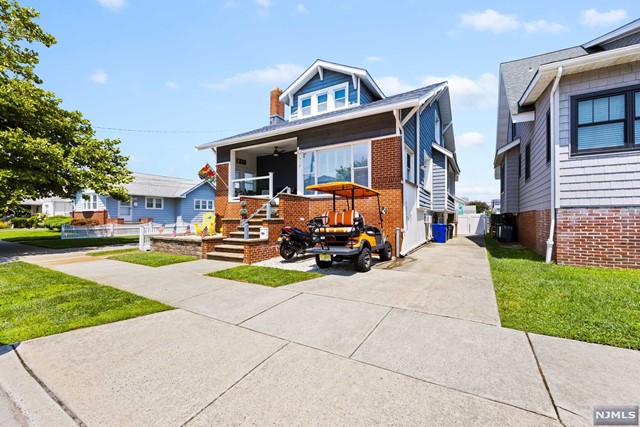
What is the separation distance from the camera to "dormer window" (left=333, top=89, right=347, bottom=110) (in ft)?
46.0

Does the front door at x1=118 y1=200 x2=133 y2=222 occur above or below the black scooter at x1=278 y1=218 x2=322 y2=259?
above

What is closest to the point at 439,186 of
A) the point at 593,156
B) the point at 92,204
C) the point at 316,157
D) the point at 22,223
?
the point at 316,157

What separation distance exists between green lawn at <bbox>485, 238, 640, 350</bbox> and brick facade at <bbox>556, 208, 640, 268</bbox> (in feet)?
1.31

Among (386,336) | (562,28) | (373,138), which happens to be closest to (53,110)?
(373,138)

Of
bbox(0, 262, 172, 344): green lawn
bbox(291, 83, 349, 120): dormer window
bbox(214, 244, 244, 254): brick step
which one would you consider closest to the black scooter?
bbox(214, 244, 244, 254): brick step

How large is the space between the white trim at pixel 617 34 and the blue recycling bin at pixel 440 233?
29.5 feet

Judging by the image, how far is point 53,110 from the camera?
521 inches

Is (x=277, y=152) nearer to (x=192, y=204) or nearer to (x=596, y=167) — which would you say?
(x=596, y=167)

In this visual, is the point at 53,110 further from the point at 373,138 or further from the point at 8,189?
the point at 373,138

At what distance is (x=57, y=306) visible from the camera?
4539 mm

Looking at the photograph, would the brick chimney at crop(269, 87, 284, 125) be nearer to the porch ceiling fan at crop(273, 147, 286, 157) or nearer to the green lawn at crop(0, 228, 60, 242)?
the porch ceiling fan at crop(273, 147, 286, 157)

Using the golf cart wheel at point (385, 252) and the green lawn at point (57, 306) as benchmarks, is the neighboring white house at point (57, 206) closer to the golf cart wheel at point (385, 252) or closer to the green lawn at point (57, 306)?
the green lawn at point (57, 306)

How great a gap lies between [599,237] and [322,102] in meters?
12.5

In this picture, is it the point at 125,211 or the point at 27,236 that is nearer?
the point at 27,236
